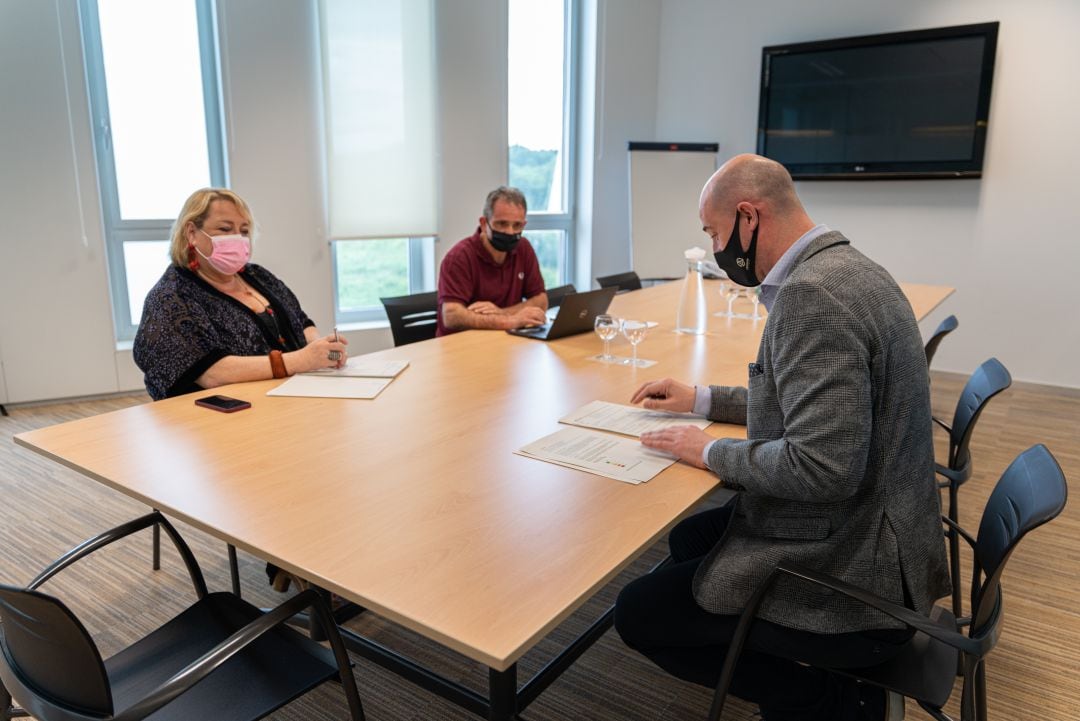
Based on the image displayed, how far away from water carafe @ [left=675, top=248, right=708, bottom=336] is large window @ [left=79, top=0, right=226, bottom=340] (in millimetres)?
3153

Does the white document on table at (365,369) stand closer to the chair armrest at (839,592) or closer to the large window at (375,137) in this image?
the chair armrest at (839,592)

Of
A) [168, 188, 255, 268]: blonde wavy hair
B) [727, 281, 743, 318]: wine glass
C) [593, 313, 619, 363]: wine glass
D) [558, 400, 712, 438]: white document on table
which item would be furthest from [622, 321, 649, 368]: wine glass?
[168, 188, 255, 268]: blonde wavy hair

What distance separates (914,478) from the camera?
133cm

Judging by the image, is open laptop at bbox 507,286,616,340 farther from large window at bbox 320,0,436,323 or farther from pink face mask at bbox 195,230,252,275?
large window at bbox 320,0,436,323

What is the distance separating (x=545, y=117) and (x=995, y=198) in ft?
11.1

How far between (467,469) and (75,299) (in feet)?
13.0

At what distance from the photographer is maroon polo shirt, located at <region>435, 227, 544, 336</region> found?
3.30m

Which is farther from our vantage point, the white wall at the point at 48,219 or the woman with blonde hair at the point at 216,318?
the white wall at the point at 48,219

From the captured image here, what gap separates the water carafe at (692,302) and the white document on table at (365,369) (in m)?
1.18

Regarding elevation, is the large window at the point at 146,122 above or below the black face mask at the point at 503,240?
above

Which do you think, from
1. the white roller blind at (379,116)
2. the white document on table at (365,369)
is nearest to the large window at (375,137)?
the white roller blind at (379,116)

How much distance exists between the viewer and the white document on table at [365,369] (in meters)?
2.23

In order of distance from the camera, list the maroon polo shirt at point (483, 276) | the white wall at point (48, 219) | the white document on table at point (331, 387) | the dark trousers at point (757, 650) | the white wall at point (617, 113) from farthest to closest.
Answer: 1. the white wall at point (617, 113)
2. the white wall at point (48, 219)
3. the maroon polo shirt at point (483, 276)
4. the white document on table at point (331, 387)
5. the dark trousers at point (757, 650)

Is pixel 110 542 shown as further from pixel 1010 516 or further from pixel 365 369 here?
pixel 1010 516
